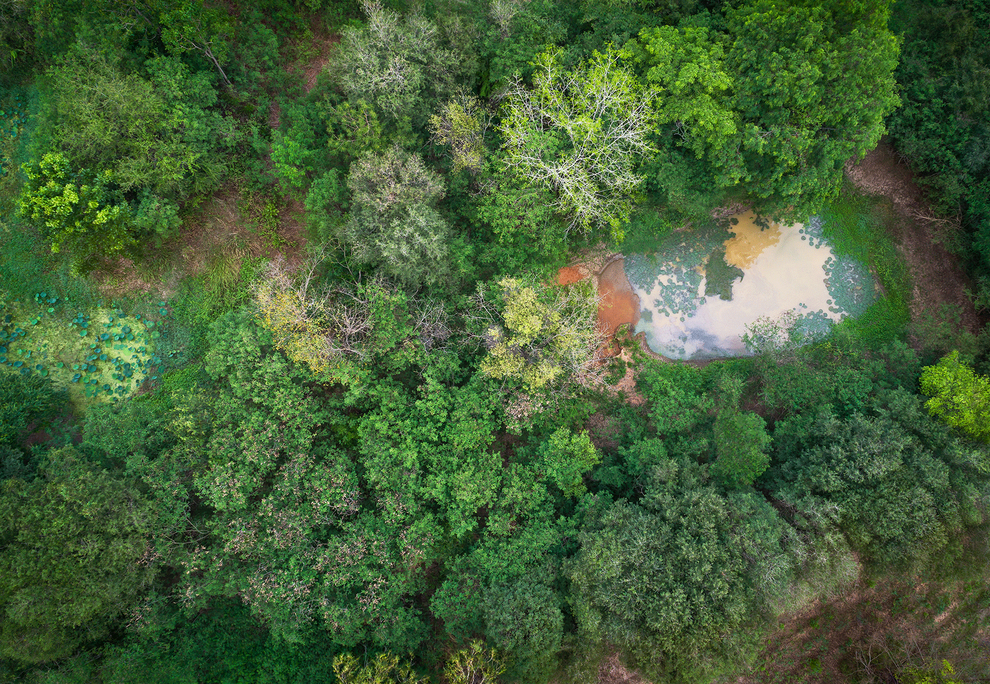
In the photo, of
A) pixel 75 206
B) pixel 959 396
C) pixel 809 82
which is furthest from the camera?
pixel 75 206

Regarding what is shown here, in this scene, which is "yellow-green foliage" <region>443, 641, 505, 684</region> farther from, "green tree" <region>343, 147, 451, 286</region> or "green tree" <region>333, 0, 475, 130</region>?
"green tree" <region>333, 0, 475, 130</region>

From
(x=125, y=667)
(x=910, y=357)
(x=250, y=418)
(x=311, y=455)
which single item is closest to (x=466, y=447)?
(x=311, y=455)

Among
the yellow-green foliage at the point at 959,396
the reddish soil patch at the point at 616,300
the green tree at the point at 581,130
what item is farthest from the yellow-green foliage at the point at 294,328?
the yellow-green foliage at the point at 959,396

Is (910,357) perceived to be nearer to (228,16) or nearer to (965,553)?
(965,553)

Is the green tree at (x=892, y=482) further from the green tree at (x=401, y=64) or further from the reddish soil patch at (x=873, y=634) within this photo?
the green tree at (x=401, y=64)

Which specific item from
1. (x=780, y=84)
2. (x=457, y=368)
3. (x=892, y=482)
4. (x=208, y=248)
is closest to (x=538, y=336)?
(x=457, y=368)

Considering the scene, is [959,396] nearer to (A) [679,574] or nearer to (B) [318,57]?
(A) [679,574]
